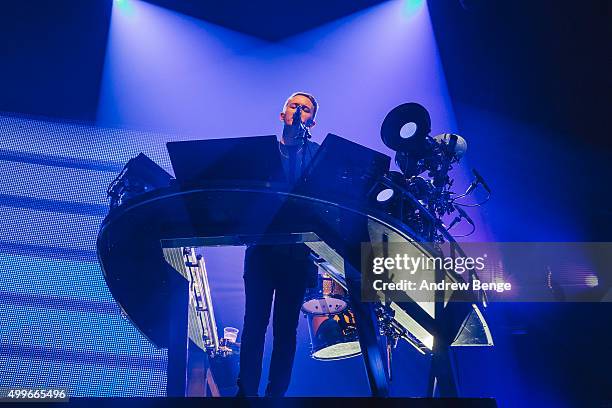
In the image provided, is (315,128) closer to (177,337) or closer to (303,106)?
(303,106)

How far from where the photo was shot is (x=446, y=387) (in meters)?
1.74

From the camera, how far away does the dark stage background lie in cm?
267

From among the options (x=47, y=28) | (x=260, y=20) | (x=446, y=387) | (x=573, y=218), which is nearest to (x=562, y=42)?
(x=573, y=218)

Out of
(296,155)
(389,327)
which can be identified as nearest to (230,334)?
(389,327)

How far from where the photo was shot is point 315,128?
4.31 m

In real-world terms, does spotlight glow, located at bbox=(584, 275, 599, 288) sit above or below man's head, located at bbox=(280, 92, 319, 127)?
below

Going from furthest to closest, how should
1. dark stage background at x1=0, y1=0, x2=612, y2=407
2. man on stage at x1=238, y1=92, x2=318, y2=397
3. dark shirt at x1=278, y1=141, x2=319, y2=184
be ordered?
dark stage background at x1=0, y1=0, x2=612, y2=407
dark shirt at x1=278, y1=141, x2=319, y2=184
man on stage at x1=238, y1=92, x2=318, y2=397

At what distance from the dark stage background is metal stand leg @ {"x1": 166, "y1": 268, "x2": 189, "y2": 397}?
2.50 ft

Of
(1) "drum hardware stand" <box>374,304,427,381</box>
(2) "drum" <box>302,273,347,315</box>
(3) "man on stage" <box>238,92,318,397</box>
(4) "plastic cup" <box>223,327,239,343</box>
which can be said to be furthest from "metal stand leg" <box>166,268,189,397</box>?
(2) "drum" <box>302,273,347,315</box>

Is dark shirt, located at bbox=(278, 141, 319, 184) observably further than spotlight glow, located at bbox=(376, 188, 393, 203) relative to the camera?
Yes

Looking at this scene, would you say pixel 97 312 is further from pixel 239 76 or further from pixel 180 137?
pixel 239 76

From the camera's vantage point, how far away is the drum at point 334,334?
284 cm

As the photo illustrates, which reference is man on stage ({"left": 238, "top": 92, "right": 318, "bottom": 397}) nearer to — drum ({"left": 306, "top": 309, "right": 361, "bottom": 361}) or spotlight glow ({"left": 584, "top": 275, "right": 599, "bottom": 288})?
drum ({"left": 306, "top": 309, "right": 361, "bottom": 361})

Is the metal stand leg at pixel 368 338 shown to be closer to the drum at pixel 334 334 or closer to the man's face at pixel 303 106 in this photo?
the man's face at pixel 303 106
